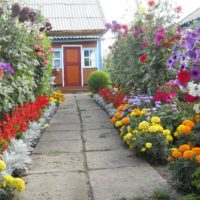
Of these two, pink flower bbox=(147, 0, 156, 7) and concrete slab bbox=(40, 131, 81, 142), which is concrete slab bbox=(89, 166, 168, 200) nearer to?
concrete slab bbox=(40, 131, 81, 142)

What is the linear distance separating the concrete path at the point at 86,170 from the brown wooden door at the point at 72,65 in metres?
12.4

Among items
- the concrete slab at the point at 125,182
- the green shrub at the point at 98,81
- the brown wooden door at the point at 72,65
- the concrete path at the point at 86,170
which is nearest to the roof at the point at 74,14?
the brown wooden door at the point at 72,65

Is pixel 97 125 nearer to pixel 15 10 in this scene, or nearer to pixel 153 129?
pixel 15 10

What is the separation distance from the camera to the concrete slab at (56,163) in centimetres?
411

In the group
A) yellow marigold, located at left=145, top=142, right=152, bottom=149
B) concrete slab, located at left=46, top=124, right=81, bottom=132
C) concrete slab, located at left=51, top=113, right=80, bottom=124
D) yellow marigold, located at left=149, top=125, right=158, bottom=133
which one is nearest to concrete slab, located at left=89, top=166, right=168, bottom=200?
yellow marigold, located at left=145, top=142, right=152, bottom=149

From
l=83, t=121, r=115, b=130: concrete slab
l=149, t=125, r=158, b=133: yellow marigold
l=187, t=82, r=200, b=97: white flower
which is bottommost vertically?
l=83, t=121, r=115, b=130: concrete slab

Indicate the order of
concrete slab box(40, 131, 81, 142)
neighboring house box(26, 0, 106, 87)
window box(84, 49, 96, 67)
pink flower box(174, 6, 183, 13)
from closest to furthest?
concrete slab box(40, 131, 81, 142), pink flower box(174, 6, 183, 13), neighboring house box(26, 0, 106, 87), window box(84, 49, 96, 67)

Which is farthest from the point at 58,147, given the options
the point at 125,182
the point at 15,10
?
the point at 15,10

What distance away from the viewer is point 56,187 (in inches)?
137

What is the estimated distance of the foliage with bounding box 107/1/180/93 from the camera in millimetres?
6680

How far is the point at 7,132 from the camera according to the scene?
4.25 meters

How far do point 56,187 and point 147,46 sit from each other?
13.5ft

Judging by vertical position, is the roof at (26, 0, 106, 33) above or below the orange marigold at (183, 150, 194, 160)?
above

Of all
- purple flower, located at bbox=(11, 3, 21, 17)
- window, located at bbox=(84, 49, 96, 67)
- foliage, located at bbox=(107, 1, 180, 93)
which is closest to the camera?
purple flower, located at bbox=(11, 3, 21, 17)
